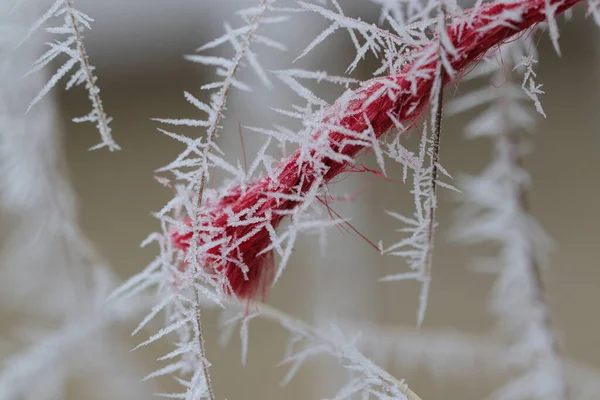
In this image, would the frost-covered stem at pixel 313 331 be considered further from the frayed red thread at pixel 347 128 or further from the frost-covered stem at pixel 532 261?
the frost-covered stem at pixel 532 261

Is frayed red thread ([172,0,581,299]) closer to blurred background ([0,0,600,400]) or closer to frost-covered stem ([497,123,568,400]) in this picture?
frost-covered stem ([497,123,568,400])

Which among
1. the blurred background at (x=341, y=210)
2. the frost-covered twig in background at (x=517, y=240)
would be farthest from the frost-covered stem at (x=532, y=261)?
the blurred background at (x=341, y=210)

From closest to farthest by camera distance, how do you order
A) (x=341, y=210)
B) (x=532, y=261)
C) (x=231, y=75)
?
(x=231, y=75) → (x=532, y=261) → (x=341, y=210)

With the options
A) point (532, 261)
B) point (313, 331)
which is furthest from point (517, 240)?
point (313, 331)

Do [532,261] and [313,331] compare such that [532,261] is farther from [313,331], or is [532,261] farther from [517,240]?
[313,331]

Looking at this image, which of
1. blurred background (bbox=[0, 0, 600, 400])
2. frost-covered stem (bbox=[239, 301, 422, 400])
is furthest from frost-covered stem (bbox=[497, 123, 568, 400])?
blurred background (bbox=[0, 0, 600, 400])

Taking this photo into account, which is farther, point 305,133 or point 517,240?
point 517,240
